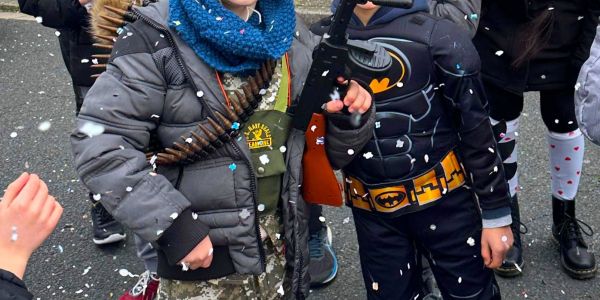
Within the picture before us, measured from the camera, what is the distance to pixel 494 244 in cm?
205

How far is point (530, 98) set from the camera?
4.46m

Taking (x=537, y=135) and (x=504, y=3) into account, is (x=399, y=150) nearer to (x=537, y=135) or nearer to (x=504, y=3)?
(x=504, y=3)

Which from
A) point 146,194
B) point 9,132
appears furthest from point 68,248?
point 146,194

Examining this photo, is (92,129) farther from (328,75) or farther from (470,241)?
(470,241)

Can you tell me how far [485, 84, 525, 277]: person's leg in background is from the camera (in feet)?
8.75

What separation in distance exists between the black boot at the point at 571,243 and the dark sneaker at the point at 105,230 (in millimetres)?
1990

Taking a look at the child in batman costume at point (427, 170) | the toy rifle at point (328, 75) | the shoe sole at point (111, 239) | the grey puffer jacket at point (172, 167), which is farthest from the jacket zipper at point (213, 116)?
the shoe sole at point (111, 239)

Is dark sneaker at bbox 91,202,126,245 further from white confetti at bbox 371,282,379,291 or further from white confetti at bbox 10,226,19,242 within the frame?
white confetti at bbox 10,226,19,242

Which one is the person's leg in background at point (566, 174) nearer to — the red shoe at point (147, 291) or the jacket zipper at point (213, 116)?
the jacket zipper at point (213, 116)

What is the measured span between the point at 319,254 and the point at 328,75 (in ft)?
4.64

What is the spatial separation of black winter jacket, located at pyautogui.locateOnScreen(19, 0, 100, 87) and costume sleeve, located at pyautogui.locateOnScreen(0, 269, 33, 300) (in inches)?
57.3

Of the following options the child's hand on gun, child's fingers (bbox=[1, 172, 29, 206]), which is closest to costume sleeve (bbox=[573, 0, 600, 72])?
the child's hand on gun

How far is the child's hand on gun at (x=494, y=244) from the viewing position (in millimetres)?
2055

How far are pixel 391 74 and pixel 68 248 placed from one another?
1998 mm
